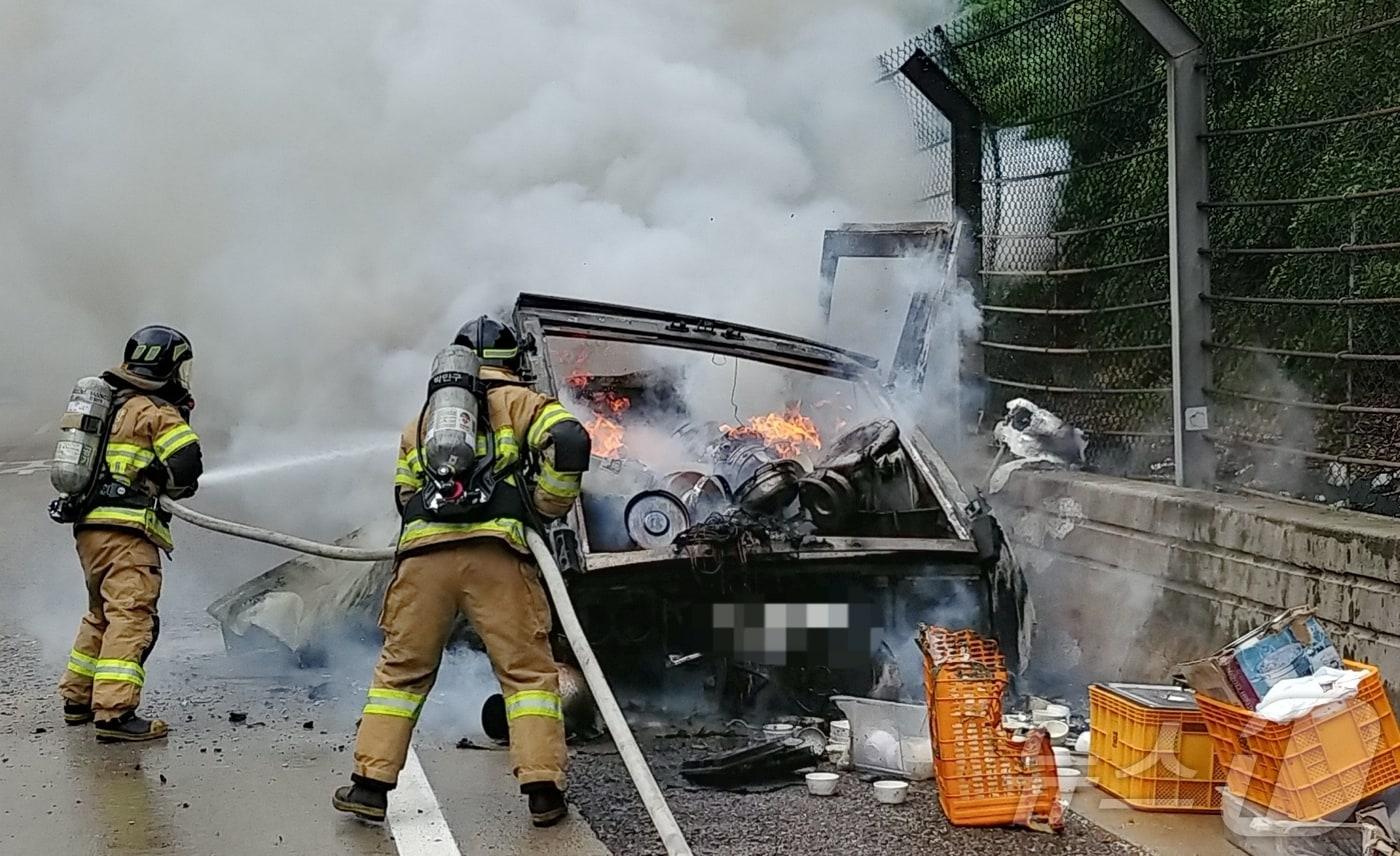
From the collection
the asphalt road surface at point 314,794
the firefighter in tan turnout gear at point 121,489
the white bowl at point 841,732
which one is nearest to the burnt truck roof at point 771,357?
the white bowl at point 841,732

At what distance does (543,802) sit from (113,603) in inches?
99.4

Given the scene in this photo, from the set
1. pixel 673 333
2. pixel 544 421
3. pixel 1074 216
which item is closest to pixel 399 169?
pixel 673 333

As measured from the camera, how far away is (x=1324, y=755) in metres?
4.17

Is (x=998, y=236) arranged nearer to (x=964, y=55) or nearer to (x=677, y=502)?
(x=964, y=55)

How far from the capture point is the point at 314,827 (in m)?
4.68

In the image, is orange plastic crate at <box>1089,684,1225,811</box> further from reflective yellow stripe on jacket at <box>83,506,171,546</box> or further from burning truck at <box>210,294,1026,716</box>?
reflective yellow stripe on jacket at <box>83,506,171,546</box>

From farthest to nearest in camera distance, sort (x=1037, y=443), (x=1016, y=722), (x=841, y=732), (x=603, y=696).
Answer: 1. (x=1037, y=443)
2. (x=1016, y=722)
3. (x=841, y=732)
4. (x=603, y=696)

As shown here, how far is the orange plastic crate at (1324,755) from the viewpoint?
13.6 feet

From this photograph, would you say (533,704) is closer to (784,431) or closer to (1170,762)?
(1170,762)

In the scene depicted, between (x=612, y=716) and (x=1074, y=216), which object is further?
(x=1074, y=216)

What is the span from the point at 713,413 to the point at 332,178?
213 inches

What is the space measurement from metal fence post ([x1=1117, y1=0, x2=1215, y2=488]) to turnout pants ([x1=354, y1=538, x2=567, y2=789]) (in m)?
2.99

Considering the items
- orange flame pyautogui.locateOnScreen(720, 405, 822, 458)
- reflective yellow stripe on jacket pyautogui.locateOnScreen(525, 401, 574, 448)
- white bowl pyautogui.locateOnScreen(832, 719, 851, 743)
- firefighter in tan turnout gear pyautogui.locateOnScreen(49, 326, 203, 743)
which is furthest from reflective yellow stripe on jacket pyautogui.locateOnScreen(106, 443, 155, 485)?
white bowl pyautogui.locateOnScreen(832, 719, 851, 743)

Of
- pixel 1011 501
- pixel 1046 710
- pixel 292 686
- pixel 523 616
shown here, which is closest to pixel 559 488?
pixel 523 616
